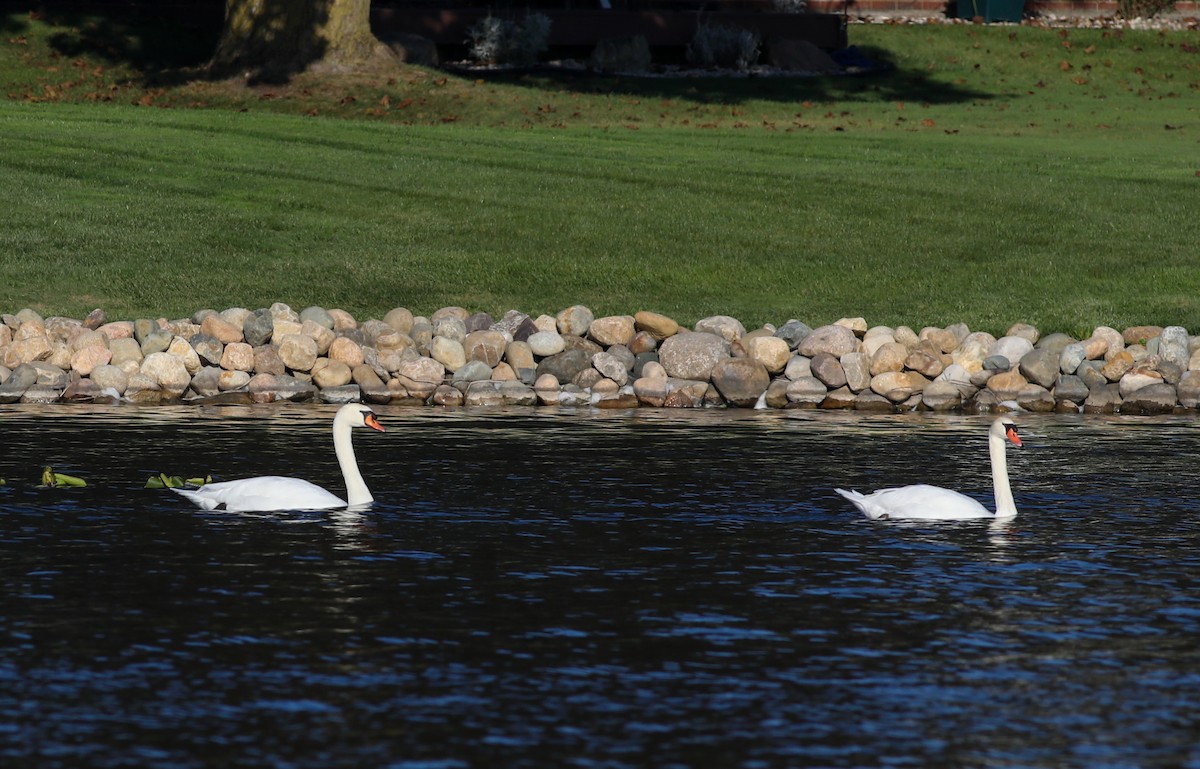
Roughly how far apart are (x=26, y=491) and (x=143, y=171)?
15724 mm

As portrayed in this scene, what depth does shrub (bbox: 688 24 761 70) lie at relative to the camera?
1806 inches

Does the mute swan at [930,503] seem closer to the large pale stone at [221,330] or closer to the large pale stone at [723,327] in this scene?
the large pale stone at [723,327]

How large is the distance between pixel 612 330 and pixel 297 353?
3.36m

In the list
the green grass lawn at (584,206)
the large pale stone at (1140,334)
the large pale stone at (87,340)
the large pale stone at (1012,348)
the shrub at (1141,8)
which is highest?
the shrub at (1141,8)

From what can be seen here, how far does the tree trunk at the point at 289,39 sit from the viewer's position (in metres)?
39.2

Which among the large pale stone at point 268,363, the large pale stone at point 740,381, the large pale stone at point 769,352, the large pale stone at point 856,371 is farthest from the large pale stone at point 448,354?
the large pale stone at point 856,371

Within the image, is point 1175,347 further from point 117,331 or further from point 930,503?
point 117,331

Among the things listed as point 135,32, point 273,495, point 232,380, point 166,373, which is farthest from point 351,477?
point 135,32

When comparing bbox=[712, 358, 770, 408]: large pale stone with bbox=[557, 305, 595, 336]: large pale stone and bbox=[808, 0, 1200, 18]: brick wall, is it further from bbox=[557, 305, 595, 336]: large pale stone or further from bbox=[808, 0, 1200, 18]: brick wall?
bbox=[808, 0, 1200, 18]: brick wall

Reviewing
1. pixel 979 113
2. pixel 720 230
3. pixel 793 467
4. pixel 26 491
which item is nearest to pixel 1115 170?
pixel 720 230

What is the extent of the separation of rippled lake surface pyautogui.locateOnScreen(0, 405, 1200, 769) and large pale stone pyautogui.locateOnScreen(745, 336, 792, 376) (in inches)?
141

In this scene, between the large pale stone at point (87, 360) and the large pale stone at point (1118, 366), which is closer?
the large pale stone at point (1118, 366)

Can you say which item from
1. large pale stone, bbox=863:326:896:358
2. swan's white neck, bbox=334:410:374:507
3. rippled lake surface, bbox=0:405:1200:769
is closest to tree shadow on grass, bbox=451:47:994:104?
large pale stone, bbox=863:326:896:358

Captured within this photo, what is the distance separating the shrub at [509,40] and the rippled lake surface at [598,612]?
29406mm
